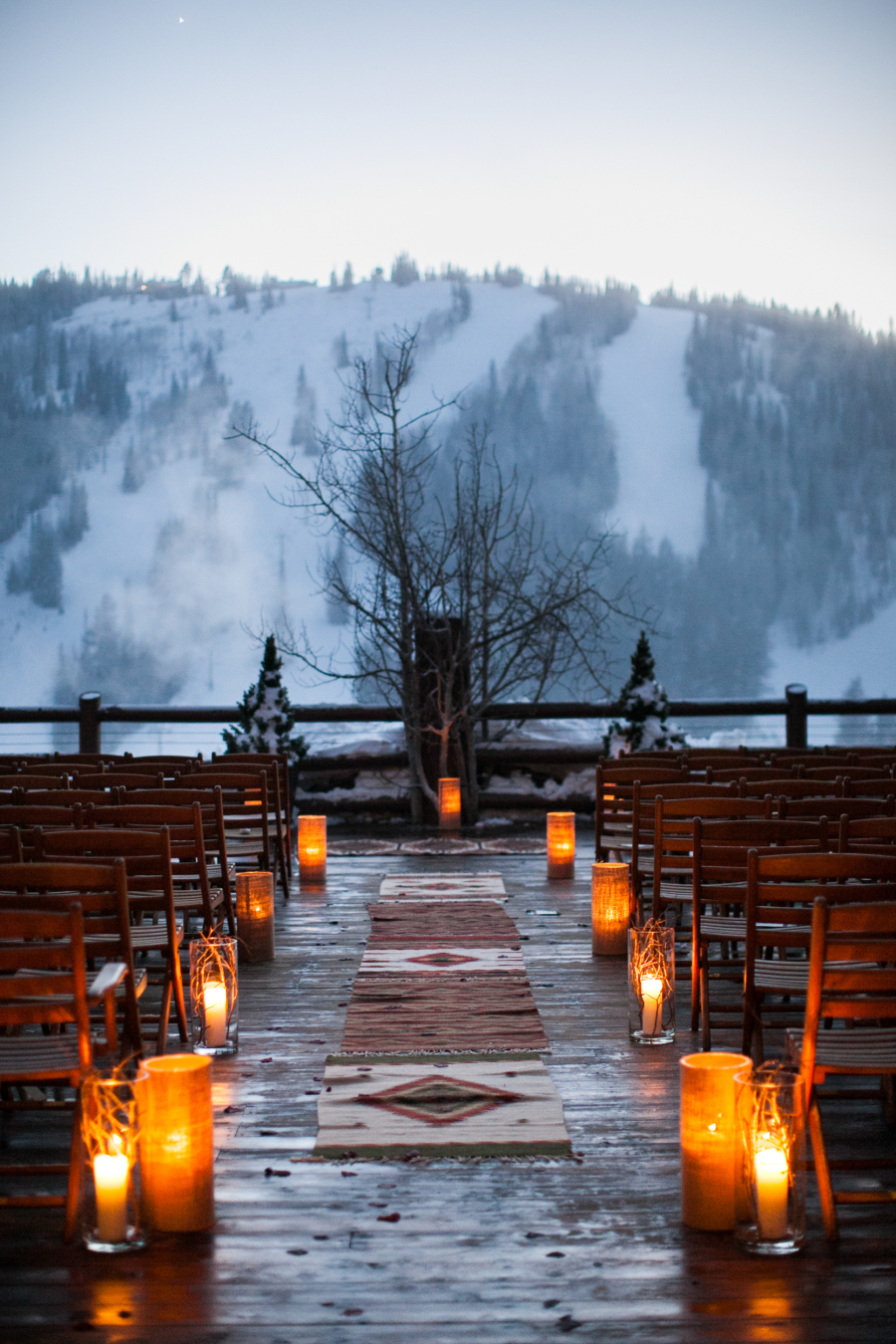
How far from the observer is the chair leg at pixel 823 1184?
287cm

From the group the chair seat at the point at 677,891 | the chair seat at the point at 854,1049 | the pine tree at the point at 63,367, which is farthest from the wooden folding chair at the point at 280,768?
the pine tree at the point at 63,367

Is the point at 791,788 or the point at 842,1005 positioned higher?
the point at 791,788

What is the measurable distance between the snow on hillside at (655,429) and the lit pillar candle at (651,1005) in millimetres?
42988

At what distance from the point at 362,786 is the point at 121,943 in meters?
8.29

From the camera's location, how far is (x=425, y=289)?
5062 centimetres

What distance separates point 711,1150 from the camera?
2877 millimetres

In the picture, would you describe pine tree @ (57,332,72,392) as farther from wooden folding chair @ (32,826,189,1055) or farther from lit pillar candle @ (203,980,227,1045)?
lit pillar candle @ (203,980,227,1045)

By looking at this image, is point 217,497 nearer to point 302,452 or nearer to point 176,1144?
point 302,452

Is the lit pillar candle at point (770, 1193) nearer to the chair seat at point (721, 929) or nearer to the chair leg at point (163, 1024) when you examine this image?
the chair seat at point (721, 929)

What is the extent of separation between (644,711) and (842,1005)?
749 cm

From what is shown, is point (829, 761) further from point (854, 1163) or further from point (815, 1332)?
point (815, 1332)

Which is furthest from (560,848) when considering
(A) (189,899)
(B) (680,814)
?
(A) (189,899)

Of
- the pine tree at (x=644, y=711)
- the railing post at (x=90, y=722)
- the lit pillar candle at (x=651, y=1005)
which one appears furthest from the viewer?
the railing post at (x=90, y=722)

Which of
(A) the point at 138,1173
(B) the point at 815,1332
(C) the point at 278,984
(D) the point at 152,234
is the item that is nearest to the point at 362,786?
(C) the point at 278,984
